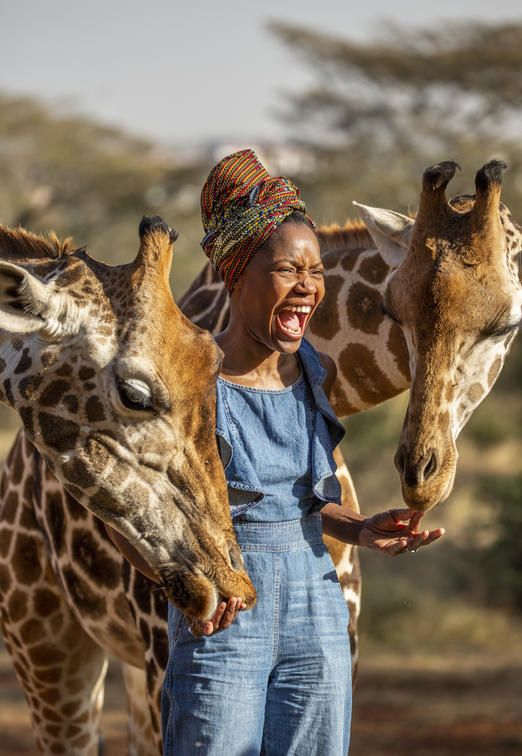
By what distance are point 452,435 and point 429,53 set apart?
17665 mm

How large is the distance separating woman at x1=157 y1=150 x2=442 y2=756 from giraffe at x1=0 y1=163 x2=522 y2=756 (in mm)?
565

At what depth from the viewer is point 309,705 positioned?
116 inches

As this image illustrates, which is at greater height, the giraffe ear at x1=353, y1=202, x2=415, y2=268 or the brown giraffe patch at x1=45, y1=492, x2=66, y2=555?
the giraffe ear at x1=353, y1=202, x2=415, y2=268

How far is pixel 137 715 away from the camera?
547 cm

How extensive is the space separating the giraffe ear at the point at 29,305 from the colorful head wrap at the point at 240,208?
53 centimetres

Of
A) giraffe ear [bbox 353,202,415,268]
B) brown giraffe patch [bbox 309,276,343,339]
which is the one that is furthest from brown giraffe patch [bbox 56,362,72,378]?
brown giraffe patch [bbox 309,276,343,339]

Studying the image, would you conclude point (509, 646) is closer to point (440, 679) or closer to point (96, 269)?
point (440, 679)

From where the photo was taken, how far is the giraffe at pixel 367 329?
12.3 feet

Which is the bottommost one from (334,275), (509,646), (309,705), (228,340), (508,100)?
(309,705)

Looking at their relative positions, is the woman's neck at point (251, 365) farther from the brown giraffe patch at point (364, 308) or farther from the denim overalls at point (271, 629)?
the brown giraffe patch at point (364, 308)

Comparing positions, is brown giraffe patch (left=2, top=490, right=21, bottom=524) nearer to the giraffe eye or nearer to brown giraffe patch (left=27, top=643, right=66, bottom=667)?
brown giraffe patch (left=27, top=643, right=66, bottom=667)

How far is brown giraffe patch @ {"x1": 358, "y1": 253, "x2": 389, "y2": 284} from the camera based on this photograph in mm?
4383

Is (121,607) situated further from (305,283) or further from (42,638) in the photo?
(305,283)

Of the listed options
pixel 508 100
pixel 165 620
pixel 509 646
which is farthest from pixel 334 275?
pixel 508 100
